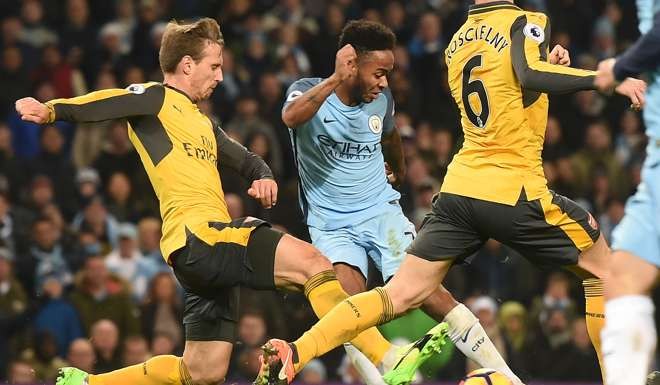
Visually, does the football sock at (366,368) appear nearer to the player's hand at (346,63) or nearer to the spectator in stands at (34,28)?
the player's hand at (346,63)

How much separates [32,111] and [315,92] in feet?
5.72

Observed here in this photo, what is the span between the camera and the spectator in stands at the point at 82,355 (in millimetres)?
10523

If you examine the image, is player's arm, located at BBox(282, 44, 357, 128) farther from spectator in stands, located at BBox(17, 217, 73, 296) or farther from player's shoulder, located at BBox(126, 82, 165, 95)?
spectator in stands, located at BBox(17, 217, 73, 296)

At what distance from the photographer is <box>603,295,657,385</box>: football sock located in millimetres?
5309

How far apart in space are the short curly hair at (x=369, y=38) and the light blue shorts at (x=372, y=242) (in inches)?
38.0

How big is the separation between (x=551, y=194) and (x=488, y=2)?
102 cm

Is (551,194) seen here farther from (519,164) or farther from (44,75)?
(44,75)

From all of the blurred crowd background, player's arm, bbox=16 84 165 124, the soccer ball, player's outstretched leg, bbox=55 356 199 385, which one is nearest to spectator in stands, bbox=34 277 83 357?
the blurred crowd background

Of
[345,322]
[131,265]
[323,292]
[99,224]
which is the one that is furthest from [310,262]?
[99,224]

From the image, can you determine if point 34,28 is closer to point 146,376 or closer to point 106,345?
point 106,345

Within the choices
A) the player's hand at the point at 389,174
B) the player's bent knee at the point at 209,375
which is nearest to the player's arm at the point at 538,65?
the player's hand at the point at 389,174

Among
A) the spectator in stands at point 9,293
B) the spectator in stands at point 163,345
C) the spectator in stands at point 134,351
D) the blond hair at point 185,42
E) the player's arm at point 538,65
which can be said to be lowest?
the spectator in stands at point 163,345

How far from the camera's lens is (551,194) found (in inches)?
265

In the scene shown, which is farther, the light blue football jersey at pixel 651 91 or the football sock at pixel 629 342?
the light blue football jersey at pixel 651 91
